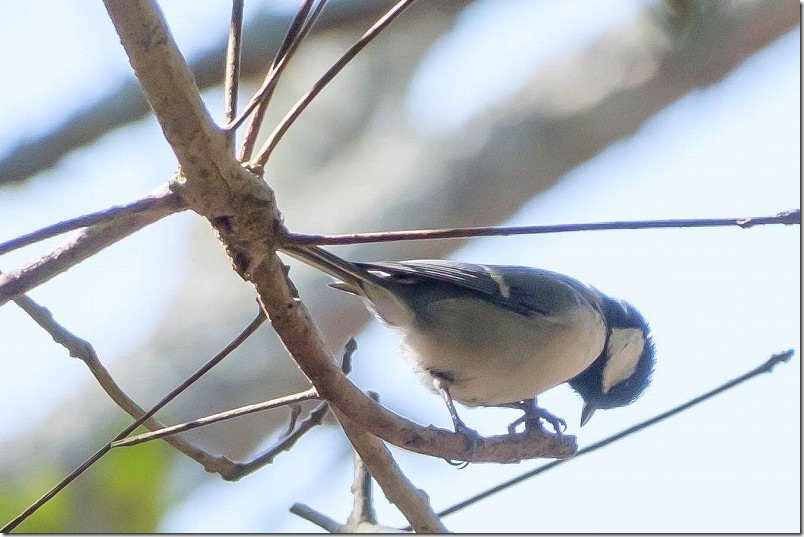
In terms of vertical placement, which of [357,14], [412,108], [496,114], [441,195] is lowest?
[441,195]

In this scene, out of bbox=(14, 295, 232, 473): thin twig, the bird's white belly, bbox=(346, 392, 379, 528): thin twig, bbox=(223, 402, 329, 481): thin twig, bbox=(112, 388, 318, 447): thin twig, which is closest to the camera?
bbox=(112, 388, 318, 447): thin twig

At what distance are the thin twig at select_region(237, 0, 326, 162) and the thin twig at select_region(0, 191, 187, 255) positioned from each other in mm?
126

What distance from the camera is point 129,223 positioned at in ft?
A: 4.29

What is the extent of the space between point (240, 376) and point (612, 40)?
2068 mm

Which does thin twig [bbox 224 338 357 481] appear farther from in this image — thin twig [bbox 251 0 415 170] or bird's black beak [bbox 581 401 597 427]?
bird's black beak [bbox 581 401 597 427]

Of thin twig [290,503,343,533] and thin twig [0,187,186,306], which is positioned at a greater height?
thin twig [0,187,186,306]

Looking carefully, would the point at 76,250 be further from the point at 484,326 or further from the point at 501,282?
the point at 501,282

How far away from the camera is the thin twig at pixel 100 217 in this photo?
105 centimetres

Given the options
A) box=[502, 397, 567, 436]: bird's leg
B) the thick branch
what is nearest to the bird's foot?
box=[502, 397, 567, 436]: bird's leg

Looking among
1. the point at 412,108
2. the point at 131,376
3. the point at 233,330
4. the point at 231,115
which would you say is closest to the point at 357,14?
the point at 412,108

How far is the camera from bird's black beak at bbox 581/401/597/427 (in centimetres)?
291

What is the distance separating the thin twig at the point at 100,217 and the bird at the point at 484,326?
3.60ft

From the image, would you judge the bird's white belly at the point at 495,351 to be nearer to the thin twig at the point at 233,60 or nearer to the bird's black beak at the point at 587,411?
the bird's black beak at the point at 587,411

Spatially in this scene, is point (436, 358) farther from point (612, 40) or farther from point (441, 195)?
point (612, 40)
